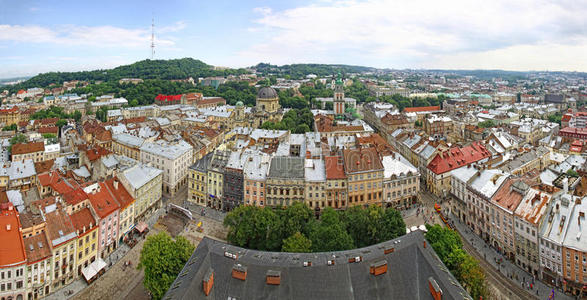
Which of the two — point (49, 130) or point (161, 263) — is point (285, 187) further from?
point (49, 130)

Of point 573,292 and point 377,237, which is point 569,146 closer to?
point 573,292

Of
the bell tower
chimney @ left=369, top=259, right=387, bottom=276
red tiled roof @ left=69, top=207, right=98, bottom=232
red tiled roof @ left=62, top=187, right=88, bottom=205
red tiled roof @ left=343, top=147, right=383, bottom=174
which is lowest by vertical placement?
red tiled roof @ left=69, top=207, right=98, bottom=232

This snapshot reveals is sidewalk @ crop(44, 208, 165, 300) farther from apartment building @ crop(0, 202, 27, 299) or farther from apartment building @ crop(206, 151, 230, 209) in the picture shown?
apartment building @ crop(206, 151, 230, 209)

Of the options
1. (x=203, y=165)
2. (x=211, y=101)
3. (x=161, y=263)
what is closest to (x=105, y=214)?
(x=161, y=263)

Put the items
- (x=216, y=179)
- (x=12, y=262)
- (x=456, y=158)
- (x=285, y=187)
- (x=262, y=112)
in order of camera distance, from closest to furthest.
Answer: (x=12, y=262), (x=285, y=187), (x=216, y=179), (x=456, y=158), (x=262, y=112)

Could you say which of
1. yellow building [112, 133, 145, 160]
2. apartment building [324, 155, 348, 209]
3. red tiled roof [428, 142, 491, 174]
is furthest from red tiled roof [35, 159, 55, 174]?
red tiled roof [428, 142, 491, 174]

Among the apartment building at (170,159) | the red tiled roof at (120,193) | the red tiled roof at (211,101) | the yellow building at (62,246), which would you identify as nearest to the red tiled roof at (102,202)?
the red tiled roof at (120,193)
